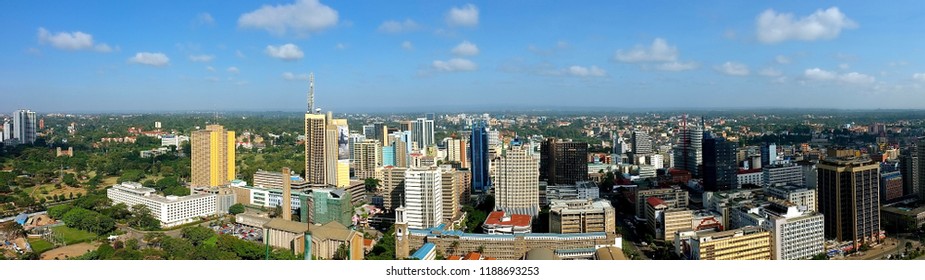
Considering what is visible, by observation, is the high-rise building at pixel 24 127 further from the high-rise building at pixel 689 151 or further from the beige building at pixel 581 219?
the high-rise building at pixel 689 151

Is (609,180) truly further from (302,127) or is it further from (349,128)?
(302,127)

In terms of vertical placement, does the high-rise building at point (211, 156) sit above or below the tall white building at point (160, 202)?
above

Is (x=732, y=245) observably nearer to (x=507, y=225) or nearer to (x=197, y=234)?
(x=507, y=225)

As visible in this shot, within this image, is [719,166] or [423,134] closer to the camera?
[719,166]

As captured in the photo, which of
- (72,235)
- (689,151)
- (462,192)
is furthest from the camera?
(689,151)

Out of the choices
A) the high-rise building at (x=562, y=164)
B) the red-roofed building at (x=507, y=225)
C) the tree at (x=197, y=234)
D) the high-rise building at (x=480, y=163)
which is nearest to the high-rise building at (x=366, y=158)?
the high-rise building at (x=480, y=163)

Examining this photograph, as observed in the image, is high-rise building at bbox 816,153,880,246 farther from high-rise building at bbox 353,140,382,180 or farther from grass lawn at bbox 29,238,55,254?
high-rise building at bbox 353,140,382,180

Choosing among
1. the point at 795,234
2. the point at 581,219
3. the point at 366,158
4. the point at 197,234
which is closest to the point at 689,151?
the point at 581,219

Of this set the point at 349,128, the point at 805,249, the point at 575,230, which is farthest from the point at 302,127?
the point at 805,249
